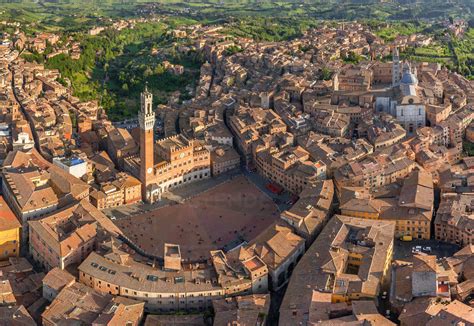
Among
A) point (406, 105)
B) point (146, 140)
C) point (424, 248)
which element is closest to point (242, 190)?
point (146, 140)

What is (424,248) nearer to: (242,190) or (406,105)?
(242,190)

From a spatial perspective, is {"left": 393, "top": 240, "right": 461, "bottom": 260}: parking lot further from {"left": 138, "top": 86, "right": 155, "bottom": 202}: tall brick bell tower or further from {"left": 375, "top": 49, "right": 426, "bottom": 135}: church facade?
{"left": 138, "top": 86, "right": 155, "bottom": 202}: tall brick bell tower

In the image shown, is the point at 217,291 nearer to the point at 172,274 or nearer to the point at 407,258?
the point at 172,274

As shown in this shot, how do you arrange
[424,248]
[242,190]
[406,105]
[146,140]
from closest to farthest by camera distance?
[424,248]
[146,140]
[242,190]
[406,105]

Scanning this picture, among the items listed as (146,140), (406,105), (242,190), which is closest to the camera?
→ (146,140)

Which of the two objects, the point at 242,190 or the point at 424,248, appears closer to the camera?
the point at 424,248

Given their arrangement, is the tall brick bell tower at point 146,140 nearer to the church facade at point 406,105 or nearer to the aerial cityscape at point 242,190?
the aerial cityscape at point 242,190

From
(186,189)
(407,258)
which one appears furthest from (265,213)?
(407,258)

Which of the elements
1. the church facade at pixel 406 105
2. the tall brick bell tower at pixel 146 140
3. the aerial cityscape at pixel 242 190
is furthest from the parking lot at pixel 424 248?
the tall brick bell tower at pixel 146 140
